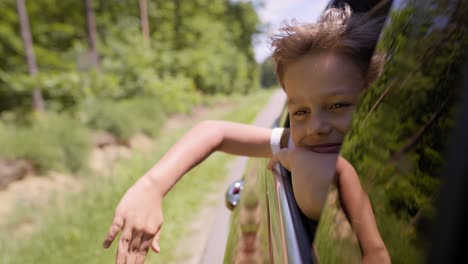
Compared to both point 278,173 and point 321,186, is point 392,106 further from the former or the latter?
point 278,173

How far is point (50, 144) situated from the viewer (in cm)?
655

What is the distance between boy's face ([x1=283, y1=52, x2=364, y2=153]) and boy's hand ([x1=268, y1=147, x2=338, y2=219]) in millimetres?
66

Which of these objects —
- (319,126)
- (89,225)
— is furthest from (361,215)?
(89,225)

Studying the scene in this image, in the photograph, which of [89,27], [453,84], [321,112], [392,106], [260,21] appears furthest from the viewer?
[260,21]

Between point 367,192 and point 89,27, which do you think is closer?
point 367,192

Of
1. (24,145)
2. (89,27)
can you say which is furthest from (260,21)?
(24,145)

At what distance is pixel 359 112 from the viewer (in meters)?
0.82

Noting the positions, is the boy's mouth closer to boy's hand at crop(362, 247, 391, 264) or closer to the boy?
the boy

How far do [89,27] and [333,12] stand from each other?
11.5 metres

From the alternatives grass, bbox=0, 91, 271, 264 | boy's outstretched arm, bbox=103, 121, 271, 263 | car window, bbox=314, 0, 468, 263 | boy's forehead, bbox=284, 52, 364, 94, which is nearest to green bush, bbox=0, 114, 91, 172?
grass, bbox=0, 91, 271, 264

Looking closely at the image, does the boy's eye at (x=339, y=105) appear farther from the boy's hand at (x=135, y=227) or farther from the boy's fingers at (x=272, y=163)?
the boy's hand at (x=135, y=227)

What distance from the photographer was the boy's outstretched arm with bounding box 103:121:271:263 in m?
1.08

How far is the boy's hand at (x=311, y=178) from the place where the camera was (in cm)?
100

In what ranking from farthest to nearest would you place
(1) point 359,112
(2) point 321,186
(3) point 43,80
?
(3) point 43,80 → (2) point 321,186 → (1) point 359,112
